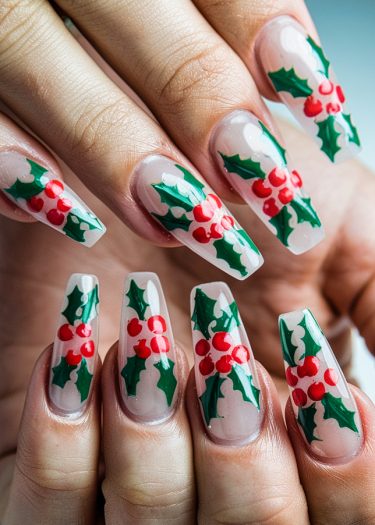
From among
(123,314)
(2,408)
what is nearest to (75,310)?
(123,314)

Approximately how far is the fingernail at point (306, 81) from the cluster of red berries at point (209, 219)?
154 mm

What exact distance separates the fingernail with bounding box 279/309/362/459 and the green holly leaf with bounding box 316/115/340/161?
0.66 ft

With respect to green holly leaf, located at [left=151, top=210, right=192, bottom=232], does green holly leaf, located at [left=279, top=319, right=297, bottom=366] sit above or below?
below

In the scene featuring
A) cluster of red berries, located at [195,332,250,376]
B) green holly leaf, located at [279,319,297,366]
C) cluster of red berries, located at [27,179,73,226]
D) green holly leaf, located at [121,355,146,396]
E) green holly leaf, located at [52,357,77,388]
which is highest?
cluster of red berries, located at [27,179,73,226]

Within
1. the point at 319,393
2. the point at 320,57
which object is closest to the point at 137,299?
the point at 319,393

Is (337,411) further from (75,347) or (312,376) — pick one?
(75,347)

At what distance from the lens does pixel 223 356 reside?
0.80 m

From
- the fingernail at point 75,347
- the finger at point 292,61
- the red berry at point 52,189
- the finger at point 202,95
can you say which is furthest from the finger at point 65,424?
the finger at point 292,61

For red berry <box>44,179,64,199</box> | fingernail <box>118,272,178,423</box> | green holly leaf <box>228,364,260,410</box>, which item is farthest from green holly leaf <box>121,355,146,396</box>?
red berry <box>44,179,64,199</box>

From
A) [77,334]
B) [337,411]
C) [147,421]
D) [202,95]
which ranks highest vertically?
[202,95]

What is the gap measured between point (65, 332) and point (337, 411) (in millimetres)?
342

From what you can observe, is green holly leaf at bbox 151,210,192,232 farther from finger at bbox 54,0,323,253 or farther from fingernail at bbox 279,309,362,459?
fingernail at bbox 279,309,362,459

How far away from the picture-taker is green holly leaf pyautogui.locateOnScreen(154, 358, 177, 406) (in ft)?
2.64

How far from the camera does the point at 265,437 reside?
81cm
